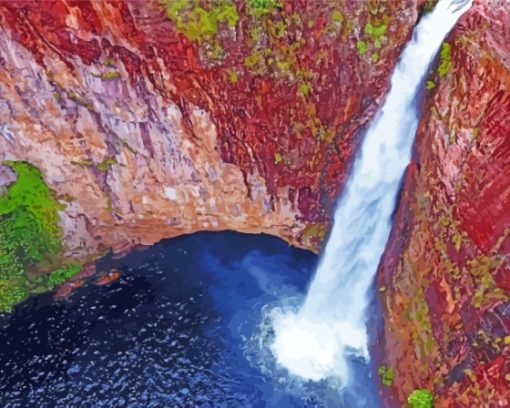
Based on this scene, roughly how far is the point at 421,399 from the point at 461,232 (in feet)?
16.9

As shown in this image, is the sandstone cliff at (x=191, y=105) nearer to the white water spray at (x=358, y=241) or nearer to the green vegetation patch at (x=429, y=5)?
the green vegetation patch at (x=429, y=5)

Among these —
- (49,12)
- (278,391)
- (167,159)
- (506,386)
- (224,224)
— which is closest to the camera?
(506,386)

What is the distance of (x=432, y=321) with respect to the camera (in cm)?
1767

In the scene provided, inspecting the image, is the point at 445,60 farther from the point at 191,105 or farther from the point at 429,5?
the point at 191,105

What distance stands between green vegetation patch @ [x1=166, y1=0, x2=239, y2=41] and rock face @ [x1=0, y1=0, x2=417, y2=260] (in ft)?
0.11

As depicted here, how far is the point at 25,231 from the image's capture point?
75.5 ft

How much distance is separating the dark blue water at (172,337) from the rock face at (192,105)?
60.0 inches

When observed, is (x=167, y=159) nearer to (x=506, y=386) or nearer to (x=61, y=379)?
(x=61, y=379)

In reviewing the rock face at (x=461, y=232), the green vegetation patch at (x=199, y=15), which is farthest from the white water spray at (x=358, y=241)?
the green vegetation patch at (x=199, y=15)

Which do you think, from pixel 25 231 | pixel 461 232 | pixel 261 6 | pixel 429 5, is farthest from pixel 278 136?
pixel 25 231

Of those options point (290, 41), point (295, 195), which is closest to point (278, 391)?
point (295, 195)

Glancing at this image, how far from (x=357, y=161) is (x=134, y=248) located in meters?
10.3

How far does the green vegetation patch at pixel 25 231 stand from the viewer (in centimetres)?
2267

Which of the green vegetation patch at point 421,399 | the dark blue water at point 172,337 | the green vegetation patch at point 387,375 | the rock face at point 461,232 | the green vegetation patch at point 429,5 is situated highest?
the green vegetation patch at point 429,5
